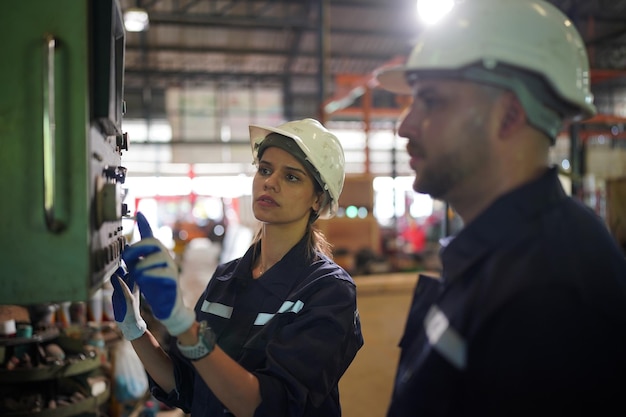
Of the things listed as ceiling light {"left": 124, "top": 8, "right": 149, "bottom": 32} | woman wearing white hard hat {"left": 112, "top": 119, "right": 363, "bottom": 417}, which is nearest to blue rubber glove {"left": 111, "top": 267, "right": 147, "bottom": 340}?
woman wearing white hard hat {"left": 112, "top": 119, "right": 363, "bottom": 417}

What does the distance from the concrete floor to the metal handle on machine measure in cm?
305

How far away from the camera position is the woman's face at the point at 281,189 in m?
1.85

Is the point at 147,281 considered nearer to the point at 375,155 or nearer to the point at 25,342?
the point at 25,342

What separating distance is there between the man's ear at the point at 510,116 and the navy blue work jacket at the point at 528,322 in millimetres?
118

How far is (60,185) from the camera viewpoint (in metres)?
1.06

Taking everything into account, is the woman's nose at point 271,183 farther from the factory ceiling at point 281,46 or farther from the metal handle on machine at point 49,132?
the factory ceiling at point 281,46

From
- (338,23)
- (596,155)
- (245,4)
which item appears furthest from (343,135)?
(596,155)

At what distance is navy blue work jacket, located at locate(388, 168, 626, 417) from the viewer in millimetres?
917

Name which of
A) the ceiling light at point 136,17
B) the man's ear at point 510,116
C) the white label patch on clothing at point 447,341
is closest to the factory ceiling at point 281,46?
the ceiling light at point 136,17

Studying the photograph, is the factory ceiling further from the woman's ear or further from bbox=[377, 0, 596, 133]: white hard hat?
bbox=[377, 0, 596, 133]: white hard hat

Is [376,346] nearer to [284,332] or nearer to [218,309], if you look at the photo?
[218,309]

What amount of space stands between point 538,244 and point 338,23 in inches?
505

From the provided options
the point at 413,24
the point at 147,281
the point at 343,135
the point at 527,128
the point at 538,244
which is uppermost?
the point at 413,24

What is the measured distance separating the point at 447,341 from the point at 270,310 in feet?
2.68
